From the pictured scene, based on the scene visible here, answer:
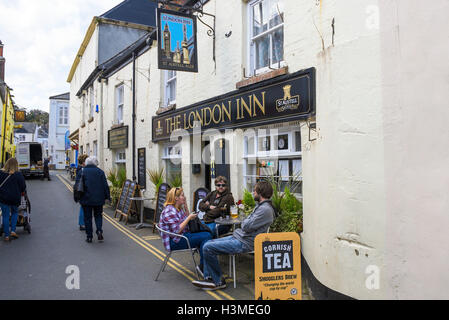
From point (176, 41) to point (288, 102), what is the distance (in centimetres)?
322

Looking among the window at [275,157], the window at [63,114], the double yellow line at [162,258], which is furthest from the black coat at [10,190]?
the window at [63,114]

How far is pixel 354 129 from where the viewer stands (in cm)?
372

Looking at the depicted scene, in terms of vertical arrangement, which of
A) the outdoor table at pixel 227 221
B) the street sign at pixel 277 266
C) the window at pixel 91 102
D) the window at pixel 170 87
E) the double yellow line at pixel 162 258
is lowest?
the double yellow line at pixel 162 258

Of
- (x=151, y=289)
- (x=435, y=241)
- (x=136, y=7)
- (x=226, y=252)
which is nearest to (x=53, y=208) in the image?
(x=151, y=289)

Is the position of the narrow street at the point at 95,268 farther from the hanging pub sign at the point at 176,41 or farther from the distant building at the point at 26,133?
the distant building at the point at 26,133

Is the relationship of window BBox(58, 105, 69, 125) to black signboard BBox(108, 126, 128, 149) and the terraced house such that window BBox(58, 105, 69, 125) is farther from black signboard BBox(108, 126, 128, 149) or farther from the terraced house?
the terraced house

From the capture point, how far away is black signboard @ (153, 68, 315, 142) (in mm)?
5023

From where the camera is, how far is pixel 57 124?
40625 millimetres

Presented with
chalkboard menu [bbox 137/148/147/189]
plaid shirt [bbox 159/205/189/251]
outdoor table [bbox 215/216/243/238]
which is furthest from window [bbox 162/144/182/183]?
plaid shirt [bbox 159/205/189/251]

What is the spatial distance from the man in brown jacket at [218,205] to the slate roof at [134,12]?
16.6 meters

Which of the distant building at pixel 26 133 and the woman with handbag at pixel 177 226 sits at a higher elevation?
the distant building at pixel 26 133

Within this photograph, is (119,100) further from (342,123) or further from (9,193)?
(342,123)

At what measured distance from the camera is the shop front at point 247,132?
5285 millimetres
